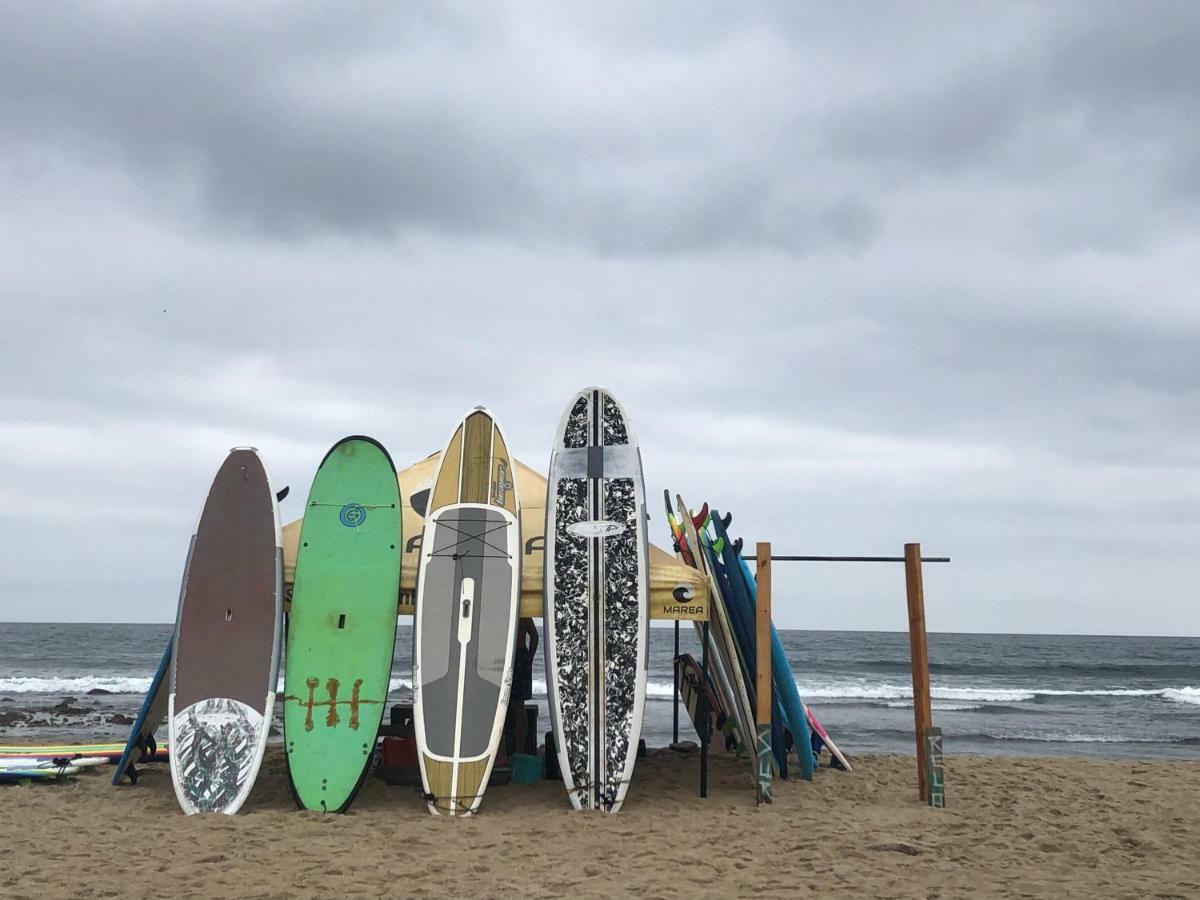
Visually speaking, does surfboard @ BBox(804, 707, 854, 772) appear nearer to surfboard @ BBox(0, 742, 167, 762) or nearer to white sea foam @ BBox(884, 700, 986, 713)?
surfboard @ BBox(0, 742, 167, 762)

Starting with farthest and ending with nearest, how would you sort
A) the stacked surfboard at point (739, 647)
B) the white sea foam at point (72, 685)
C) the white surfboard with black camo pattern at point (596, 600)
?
the white sea foam at point (72, 685) → the stacked surfboard at point (739, 647) → the white surfboard with black camo pattern at point (596, 600)

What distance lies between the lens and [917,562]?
24.7ft

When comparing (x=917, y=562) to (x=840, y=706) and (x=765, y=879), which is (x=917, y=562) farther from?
(x=840, y=706)

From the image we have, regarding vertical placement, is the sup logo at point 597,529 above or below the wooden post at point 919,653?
above

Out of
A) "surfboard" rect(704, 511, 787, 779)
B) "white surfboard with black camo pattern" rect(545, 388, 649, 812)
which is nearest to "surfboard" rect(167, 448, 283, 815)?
"white surfboard with black camo pattern" rect(545, 388, 649, 812)

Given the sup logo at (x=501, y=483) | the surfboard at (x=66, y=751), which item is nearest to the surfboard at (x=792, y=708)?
the sup logo at (x=501, y=483)

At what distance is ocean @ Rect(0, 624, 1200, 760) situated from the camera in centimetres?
1552

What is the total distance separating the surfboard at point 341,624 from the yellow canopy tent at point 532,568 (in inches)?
10.7

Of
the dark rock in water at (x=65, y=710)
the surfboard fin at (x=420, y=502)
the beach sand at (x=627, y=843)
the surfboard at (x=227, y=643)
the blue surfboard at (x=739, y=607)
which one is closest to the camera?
the beach sand at (x=627, y=843)

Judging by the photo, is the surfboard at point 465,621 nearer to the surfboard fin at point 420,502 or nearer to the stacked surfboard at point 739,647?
the surfboard fin at point 420,502

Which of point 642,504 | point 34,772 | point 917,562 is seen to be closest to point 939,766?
point 917,562

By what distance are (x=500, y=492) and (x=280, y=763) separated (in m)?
3.06

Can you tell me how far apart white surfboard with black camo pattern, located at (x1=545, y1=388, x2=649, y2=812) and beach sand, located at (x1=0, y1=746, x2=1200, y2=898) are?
442 mm

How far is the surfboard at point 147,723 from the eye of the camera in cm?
779
